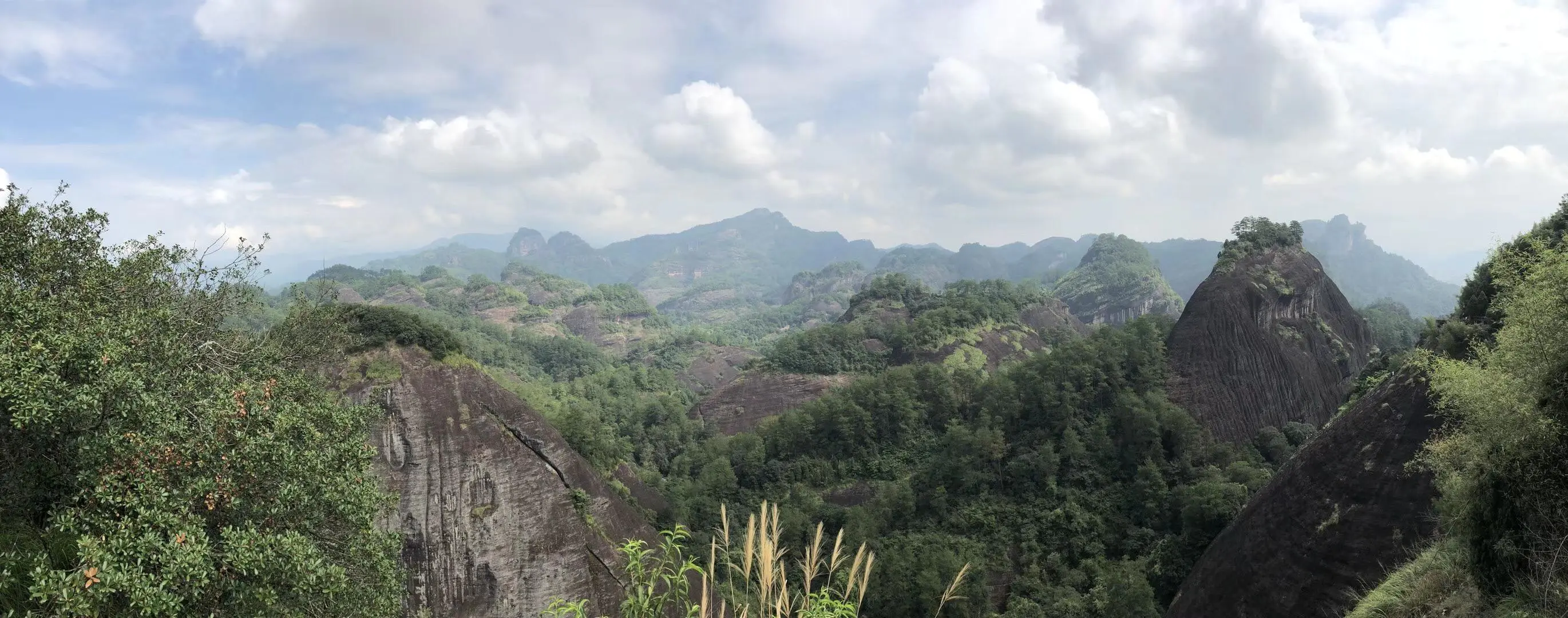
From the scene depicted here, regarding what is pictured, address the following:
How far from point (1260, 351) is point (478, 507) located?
39605 millimetres

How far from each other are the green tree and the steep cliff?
111 m

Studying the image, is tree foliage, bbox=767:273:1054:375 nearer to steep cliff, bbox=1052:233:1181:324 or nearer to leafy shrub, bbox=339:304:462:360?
leafy shrub, bbox=339:304:462:360

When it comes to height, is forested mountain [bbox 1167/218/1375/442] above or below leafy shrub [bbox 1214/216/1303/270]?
below

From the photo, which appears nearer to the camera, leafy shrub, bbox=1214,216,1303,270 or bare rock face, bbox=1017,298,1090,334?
leafy shrub, bbox=1214,216,1303,270

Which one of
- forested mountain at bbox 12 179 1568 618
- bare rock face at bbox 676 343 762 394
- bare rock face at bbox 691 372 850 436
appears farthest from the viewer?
bare rock face at bbox 676 343 762 394

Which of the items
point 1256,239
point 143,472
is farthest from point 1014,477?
point 143,472

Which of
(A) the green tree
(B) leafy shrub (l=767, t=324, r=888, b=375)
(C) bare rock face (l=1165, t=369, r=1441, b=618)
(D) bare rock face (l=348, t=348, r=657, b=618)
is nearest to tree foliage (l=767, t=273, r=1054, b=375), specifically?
(B) leafy shrub (l=767, t=324, r=888, b=375)

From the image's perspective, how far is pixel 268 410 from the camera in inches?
344

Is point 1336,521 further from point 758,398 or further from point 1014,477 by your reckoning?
point 758,398

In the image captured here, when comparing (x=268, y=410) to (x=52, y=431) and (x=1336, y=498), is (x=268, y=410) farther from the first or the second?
(x=1336, y=498)

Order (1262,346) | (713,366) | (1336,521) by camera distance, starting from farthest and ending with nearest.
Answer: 1. (713,366)
2. (1262,346)
3. (1336,521)

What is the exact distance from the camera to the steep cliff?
4653 inches

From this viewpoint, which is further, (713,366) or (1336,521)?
(713,366)

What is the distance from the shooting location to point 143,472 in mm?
6918
